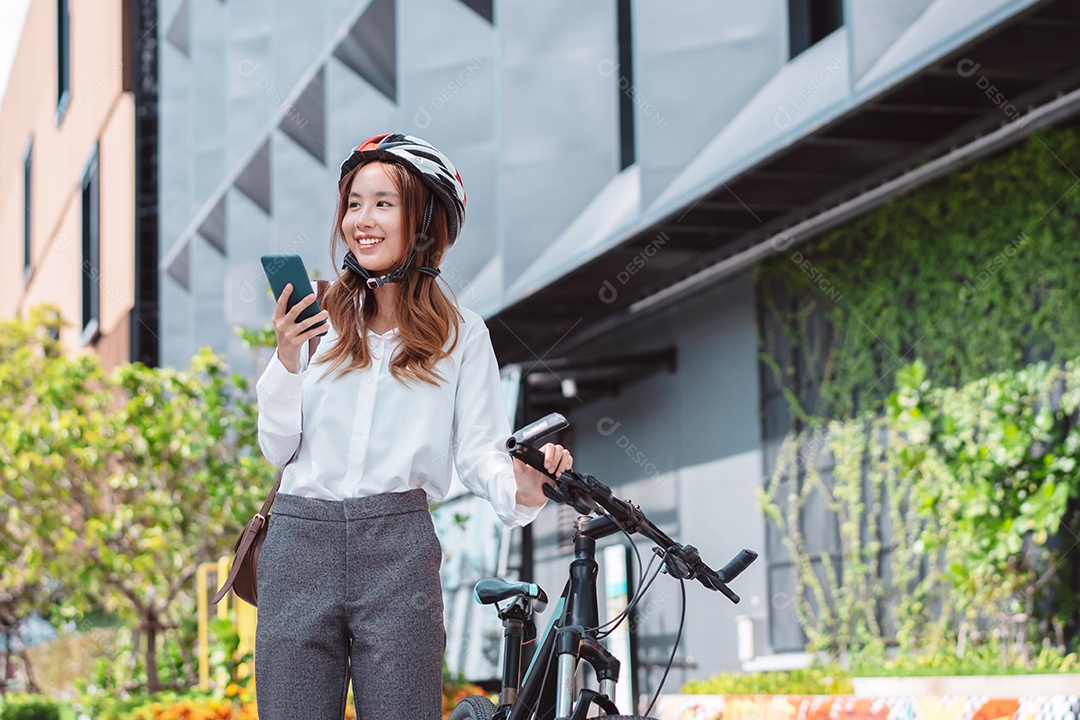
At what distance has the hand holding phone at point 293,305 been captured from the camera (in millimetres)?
2486

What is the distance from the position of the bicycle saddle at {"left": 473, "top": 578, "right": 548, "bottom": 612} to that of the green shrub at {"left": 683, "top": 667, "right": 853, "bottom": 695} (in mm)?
3681

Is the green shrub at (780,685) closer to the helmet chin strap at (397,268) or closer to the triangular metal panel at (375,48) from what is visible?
the helmet chin strap at (397,268)

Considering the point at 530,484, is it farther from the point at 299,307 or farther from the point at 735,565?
the point at 299,307

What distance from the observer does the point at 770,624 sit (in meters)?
10.7

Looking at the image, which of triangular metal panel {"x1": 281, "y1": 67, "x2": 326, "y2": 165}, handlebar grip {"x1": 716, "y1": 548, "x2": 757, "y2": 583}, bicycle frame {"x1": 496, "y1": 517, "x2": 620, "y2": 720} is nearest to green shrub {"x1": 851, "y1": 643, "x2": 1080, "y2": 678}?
bicycle frame {"x1": 496, "y1": 517, "x2": 620, "y2": 720}

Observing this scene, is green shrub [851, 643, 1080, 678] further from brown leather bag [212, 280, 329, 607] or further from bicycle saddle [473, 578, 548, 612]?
brown leather bag [212, 280, 329, 607]

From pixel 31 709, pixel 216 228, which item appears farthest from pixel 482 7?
pixel 31 709

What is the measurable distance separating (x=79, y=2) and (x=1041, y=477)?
83.6 ft

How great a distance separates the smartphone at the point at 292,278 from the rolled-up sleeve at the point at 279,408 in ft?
0.38

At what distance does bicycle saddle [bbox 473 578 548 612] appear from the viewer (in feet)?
10.7

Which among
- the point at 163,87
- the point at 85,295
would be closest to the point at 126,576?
the point at 163,87

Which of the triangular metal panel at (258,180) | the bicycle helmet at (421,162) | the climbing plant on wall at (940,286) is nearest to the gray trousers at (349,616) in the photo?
the bicycle helmet at (421,162)

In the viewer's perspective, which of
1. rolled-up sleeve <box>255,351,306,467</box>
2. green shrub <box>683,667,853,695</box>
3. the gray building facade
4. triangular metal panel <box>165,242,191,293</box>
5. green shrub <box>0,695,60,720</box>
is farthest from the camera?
triangular metal panel <box>165,242,191,293</box>

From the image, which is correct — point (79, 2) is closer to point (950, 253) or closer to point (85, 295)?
point (85, 295)
